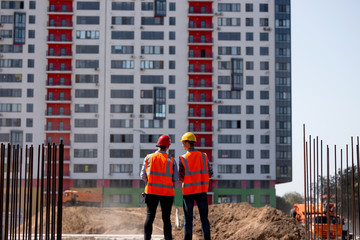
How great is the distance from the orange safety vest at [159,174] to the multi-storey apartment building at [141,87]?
65.1 metres

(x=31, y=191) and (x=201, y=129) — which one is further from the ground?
(x=201, y=129)

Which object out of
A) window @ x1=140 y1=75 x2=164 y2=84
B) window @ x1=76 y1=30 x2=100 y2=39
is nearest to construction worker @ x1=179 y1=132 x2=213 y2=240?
window @ x1=140 y1=75 x2=164 y2=84

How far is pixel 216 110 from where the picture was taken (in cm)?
7750

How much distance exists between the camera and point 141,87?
7675 cm

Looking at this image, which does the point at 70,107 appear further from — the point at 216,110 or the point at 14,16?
the point at 216,110

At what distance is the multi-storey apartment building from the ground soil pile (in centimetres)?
3972

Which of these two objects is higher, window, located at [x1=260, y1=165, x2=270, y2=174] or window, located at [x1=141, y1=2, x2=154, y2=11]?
window, located at [x1=141, y1=2, x2=154, y2=11]

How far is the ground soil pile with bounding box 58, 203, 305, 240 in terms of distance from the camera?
17.0m

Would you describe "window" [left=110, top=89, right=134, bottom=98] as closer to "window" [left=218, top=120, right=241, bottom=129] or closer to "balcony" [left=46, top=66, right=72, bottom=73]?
"balcony" [left=46, top=66, right=72, bottom=73]

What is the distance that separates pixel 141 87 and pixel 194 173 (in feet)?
220

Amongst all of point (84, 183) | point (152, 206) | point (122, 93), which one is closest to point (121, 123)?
point (122, 93)

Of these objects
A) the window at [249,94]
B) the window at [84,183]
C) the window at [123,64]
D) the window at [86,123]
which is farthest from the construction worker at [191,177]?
the window at [249,94]

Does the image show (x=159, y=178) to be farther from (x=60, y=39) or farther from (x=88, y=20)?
(x=60, y=39)

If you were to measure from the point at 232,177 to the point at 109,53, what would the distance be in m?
23.7
